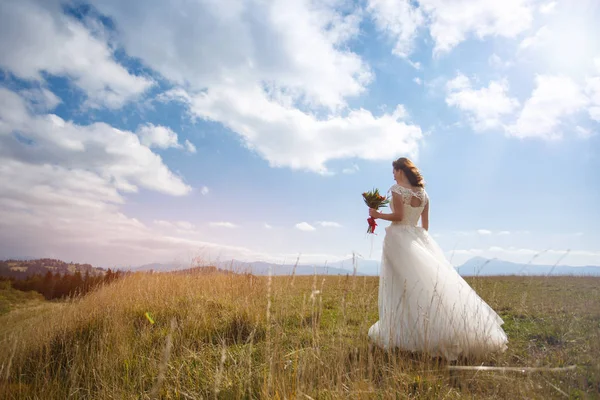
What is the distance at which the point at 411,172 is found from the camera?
536 centimetres

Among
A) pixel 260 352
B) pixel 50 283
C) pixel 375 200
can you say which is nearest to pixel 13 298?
pixel 50 283

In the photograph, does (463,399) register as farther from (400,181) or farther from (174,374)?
(174,374)

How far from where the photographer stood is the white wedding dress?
4.25 metres

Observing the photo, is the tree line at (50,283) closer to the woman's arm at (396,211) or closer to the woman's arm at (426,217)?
the woman's arm at (396,211)

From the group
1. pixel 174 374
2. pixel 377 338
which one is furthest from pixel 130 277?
pixel 377 338

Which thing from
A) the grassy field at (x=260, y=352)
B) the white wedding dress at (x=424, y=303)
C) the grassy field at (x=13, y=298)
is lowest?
the grassy field at (x=13, y=298)

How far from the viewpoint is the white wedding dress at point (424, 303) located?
425cm

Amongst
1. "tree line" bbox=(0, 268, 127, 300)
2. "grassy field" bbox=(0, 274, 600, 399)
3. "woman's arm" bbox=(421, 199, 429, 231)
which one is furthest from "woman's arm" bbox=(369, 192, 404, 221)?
"tree line" bbox=(0, 268, 127, 300)

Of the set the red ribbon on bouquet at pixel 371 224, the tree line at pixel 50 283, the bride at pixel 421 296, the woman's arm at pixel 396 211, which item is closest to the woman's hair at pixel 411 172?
the bride at pixel 421 296

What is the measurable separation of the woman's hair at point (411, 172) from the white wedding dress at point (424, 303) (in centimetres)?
16

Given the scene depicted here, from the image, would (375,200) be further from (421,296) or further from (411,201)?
(421,296)

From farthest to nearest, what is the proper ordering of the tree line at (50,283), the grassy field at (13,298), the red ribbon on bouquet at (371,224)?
the tree line at (50,283)
the grassy field at (13,298)
the red ribbon on bouquet at (371,224)

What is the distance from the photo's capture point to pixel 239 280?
10359 millimetres

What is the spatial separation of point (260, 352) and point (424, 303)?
2.62 meters
